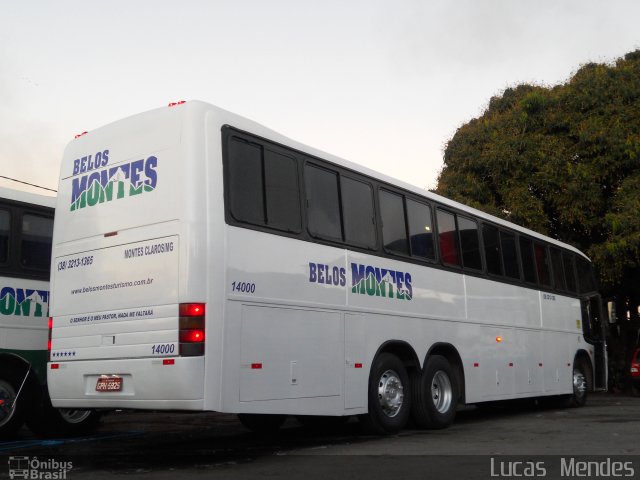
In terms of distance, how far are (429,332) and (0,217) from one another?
6.13 meters

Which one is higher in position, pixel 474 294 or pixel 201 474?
pixel 474 294

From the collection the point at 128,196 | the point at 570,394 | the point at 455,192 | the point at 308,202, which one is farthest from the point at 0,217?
the point at 455,192

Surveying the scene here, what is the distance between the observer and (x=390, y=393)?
33.3ft

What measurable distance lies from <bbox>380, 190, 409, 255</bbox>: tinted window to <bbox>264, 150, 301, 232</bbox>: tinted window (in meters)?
1.97

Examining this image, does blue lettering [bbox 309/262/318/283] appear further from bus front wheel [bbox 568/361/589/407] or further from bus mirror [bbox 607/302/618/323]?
bus mirror [bbox 607/302/618/323]

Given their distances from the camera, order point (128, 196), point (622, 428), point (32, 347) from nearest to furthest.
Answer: point (128, 196)
point (32, 347)
point (622, 428)

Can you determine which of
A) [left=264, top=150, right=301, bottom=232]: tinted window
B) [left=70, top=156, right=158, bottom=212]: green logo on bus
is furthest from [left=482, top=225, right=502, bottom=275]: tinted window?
[left=70, top=156, right=158, bottom=212]: green logo on bus

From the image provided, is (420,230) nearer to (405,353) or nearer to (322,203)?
(405,353)

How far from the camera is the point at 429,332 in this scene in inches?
436

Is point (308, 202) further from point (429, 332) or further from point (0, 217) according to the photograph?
point (0, 217)

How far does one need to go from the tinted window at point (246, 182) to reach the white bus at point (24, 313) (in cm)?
395

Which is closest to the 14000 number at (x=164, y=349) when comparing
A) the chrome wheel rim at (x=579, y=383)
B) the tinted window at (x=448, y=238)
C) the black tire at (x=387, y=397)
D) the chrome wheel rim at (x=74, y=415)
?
the black tire at (x=387, y=397)

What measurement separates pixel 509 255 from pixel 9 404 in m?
8.64

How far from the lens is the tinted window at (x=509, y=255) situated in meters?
13.7
